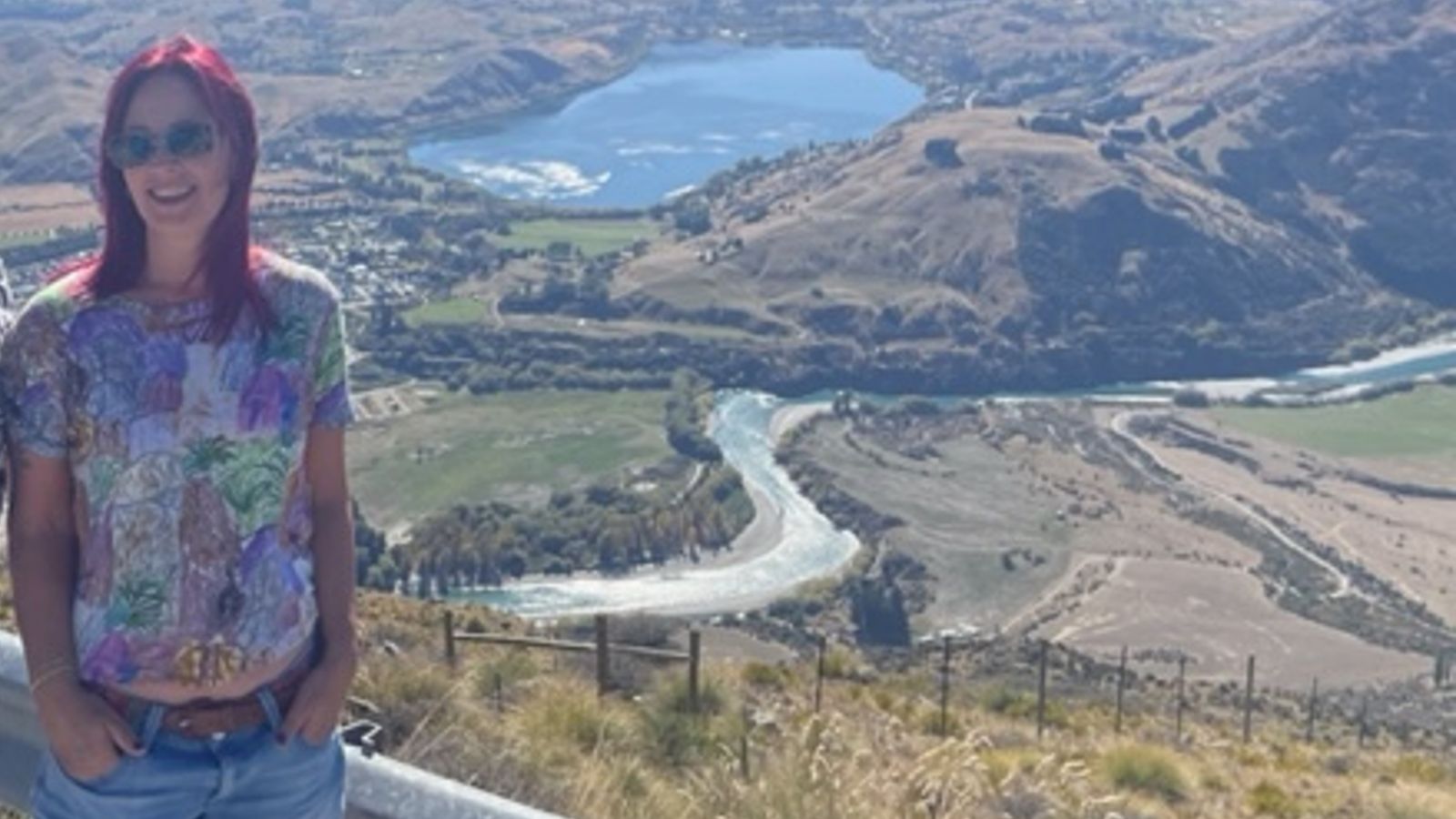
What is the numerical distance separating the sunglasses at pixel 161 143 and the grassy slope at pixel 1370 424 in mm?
66155

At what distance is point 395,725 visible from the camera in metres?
6.57

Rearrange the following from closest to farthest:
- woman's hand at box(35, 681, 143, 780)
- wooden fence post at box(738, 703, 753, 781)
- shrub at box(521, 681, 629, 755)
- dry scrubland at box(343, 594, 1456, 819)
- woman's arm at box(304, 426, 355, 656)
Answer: woman's hand at box(35, 681, 143, 780), woman's arm at box(304, 426, 355, 656), dry scrubland at box(343, 594, 1456, 819), wooden fence post at box(738, 703, 753, 781), shrub at box(521, 681, 629, 755)

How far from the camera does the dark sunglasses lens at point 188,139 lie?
313 cm

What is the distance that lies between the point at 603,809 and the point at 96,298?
2419mm

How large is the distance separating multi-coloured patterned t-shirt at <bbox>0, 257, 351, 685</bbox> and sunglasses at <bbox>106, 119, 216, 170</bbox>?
236mm

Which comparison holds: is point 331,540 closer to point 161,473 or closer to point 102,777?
point 161,473

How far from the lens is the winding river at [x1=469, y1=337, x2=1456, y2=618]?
4922cm

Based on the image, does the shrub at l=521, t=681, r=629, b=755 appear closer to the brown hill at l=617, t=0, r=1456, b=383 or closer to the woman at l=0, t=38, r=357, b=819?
A: the woman at l=0, t=38, r=357, b=819

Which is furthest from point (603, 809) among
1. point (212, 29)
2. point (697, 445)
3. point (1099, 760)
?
point (212, 29)

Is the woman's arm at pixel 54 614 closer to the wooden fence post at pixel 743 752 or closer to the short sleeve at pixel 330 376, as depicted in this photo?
the short sleeve at pixel 330 376

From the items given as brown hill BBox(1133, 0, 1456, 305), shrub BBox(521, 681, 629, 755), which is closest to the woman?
shrub BBox(521, 681, 629, 755)

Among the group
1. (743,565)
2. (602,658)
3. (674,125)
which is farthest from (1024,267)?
(602,658)

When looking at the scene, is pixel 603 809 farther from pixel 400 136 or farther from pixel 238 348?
pixel 400 136

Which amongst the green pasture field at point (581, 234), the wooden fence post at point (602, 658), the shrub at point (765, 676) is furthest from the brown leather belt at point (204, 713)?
the green pasture field at point (581, 234)
